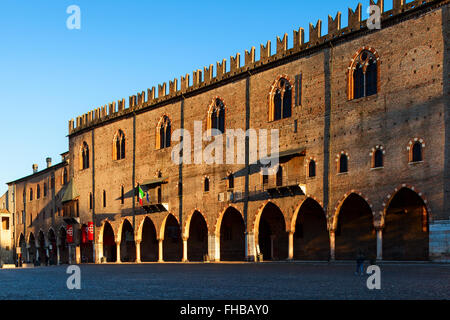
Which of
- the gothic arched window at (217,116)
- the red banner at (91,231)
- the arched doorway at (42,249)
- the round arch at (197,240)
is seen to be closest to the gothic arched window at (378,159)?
the gothic arched window at (217,116)

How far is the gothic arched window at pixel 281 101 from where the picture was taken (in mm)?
33438

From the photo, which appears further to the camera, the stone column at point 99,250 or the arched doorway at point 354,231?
the stone column at point 99,250

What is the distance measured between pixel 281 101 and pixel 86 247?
26819mm

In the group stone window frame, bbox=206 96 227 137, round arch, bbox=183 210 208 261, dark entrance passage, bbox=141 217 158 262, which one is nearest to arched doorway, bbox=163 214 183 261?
round arch, bbox=183 210 208 261

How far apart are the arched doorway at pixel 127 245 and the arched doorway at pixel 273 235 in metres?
12.7

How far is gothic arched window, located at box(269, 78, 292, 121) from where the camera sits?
110 feet

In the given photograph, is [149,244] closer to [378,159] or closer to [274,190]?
[274,190]

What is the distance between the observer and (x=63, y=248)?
57906mm

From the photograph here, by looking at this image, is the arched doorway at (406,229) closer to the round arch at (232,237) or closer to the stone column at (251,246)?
the stone column at (251,246)

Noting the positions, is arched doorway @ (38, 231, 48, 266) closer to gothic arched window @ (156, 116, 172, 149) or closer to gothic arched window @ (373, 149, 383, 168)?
gothic arched window @ (156, 116, 172, 149)

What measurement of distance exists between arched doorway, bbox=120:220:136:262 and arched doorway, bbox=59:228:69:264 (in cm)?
817

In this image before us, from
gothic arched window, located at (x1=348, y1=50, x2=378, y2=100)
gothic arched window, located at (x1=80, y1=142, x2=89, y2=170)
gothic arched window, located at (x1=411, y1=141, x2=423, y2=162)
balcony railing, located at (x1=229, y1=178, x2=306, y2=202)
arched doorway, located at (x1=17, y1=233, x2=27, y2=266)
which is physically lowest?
arched doorway, located at (x1=17, y1=233, x2=27, y2=266)
